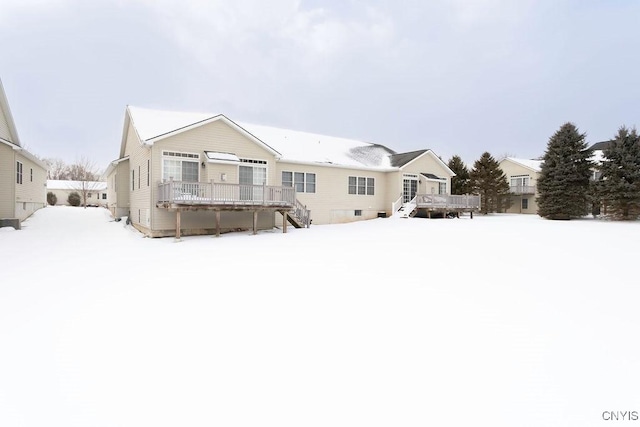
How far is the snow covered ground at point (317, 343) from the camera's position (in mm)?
3180

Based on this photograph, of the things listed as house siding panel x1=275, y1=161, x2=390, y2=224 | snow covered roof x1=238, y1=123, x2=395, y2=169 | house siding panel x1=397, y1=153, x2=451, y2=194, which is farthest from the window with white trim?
house siding panel x1=275, y1=161, x2=390, y2=224

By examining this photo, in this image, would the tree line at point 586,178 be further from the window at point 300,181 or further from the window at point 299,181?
the window at point 299,181

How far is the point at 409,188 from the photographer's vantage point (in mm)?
24797

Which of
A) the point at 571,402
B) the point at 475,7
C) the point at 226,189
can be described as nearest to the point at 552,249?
the point at 571,402

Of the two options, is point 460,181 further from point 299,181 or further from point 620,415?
point 620,415

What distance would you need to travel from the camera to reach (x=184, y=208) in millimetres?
14133

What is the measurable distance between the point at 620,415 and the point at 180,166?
53.4 feet

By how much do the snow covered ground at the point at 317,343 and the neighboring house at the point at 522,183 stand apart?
2935cm

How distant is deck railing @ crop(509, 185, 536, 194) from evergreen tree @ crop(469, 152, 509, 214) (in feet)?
10.6

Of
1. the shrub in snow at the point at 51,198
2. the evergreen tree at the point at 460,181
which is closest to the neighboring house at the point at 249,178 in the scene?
the evergreen tree at the point at 460,181

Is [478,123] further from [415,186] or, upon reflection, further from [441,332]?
[441,332]

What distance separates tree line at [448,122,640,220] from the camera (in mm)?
22453

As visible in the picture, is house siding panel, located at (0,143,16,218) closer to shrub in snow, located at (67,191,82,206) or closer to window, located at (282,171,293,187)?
window, located at (282,171,293,187)

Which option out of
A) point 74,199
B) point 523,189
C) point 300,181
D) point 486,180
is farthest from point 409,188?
point 74,199
